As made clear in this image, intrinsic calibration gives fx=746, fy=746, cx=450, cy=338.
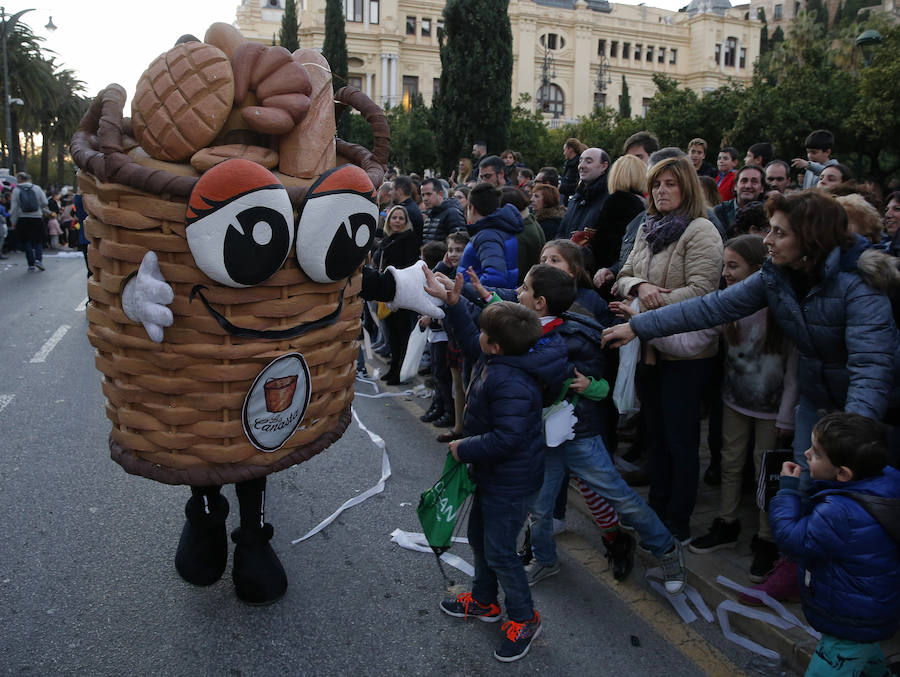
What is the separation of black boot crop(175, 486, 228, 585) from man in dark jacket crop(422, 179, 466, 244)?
166 inches

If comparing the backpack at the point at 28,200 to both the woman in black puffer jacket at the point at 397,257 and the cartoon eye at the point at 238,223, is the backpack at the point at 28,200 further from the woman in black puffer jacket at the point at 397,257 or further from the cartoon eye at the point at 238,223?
the cartoon eye at the point at 238,223

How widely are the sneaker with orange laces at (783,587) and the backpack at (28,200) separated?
1503 centimetres

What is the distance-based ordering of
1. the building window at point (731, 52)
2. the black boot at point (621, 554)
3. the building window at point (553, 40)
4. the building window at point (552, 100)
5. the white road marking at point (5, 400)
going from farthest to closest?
the building window at point (731, 52) → the building window at point (553, 40) → the building window at point (552, 100) → the white road marking at point (5, 400) → the black boot at point (621, 554)

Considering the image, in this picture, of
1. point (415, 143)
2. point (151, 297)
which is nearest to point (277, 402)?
point (151, 297)

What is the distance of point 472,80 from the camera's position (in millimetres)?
24234

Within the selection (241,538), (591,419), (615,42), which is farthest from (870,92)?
(615,42)

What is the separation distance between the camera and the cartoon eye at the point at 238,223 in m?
2.46

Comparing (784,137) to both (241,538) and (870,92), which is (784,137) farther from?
(241,538)

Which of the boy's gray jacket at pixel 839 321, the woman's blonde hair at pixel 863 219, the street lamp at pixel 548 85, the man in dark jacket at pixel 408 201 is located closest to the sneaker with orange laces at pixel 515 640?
the boy's gray jacket at pixel 839 321

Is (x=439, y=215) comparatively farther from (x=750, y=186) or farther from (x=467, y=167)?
(x=467, y=167)

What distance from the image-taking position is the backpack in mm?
14438

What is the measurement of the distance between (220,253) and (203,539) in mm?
1602

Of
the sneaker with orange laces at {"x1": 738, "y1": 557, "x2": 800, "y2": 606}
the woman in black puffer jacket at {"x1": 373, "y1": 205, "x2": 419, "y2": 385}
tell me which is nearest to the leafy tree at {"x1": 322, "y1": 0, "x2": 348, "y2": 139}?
the woman in black puffer jacket at {"x1": 373, "y1": 205, "x2": 419, "y2": 385}

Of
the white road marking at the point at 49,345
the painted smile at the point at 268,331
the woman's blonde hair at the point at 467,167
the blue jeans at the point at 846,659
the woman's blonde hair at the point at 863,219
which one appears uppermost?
the woman's blonde hair at the point at 467,167
